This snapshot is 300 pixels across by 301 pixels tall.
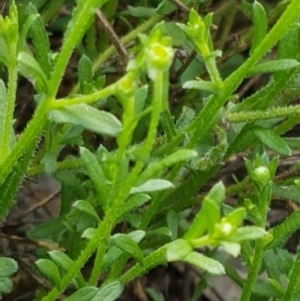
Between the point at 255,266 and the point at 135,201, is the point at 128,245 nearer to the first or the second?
the point at 135,201

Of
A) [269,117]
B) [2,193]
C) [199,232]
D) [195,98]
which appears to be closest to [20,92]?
[195,98]

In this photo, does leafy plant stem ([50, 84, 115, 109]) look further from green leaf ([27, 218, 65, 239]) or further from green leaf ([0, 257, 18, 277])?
green leaf ([27, 218, 65, 239])

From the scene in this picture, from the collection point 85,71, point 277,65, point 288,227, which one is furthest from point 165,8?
point 288,227

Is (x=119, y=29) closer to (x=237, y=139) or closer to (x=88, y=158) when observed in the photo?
(x=237, y=139)

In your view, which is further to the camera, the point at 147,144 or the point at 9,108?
the point at 9,108

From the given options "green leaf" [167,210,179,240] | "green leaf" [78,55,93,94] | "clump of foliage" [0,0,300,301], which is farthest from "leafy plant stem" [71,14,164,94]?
"green leaf" [167,210,179,240]

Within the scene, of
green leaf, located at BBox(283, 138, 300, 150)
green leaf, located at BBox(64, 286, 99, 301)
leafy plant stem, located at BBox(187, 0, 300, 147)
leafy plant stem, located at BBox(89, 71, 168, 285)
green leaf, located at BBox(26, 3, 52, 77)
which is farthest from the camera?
green leaf, located at BBox(283, 138, 300, 150)
